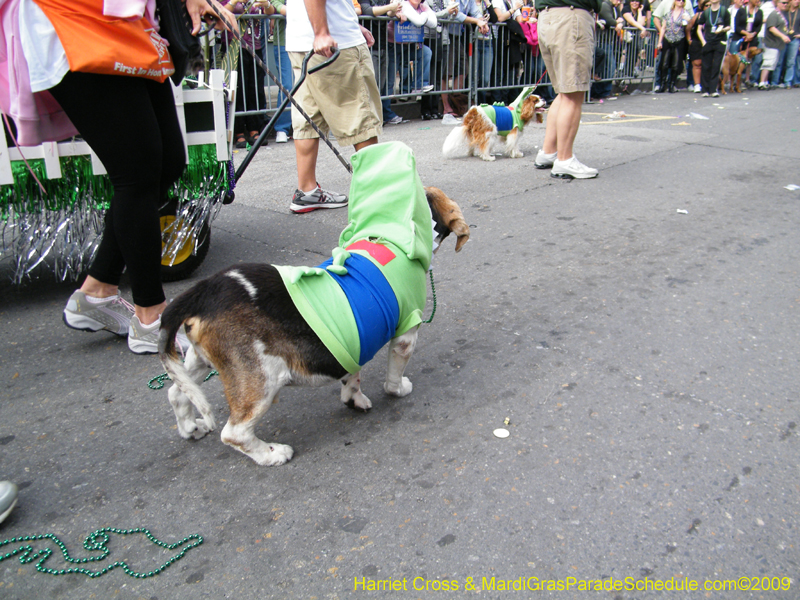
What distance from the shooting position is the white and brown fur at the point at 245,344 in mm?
2041

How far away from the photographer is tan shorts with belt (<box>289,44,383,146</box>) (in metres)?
4.62

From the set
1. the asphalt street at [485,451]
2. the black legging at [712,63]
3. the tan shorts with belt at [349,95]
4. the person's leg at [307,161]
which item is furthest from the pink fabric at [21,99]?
the black legging at [712,63]

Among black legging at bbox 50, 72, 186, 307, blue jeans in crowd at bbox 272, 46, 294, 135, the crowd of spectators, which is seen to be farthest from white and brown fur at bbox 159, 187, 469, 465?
blue jeans in crowd at bbox 272, 46, 294, 135

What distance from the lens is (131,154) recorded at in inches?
102

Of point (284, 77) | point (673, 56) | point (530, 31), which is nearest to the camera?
point (284, 77)

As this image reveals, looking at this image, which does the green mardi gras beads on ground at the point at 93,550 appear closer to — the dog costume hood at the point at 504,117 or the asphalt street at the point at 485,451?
the asphalt street at the point at 485,451

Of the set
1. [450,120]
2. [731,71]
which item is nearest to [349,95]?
[450,120]

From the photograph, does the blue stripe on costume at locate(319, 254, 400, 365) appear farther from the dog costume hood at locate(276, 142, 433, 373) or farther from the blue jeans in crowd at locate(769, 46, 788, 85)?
the blue jeans in crowd at locate(769, 46, 788, 85)

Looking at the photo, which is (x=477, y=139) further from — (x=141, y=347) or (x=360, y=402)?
(x=360, y=402)

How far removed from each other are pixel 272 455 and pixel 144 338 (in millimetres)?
1108

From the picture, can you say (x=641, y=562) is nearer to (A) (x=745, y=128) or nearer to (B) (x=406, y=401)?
(B) (x=406, y=401)

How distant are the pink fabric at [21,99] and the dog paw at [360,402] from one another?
1.73 m

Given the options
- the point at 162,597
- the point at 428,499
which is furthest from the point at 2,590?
the point at 428,499

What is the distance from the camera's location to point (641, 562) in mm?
1763
